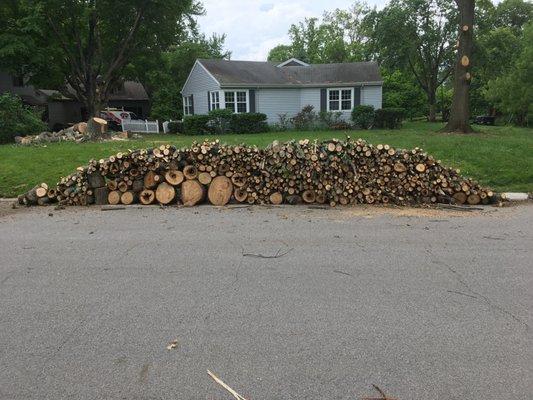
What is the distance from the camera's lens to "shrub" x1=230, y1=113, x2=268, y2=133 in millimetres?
26766

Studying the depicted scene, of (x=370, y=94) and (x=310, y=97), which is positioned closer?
(x=370, y=94)

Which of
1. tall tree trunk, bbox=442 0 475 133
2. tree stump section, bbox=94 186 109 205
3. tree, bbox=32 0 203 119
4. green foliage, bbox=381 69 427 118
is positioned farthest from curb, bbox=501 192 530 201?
green foliage, bbox=381 69 427 118

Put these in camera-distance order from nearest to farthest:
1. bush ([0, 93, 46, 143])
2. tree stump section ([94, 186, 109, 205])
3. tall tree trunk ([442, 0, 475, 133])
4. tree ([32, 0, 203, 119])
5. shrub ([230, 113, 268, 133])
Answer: tree stump section ([94, 186, 109, 205]) < tall tree trunk ([442, 0, 475, 133]) < bush ([0, 93, 46, 143]) < shrub ([230, 113, 268, 133]) < tree ([32, 0, 203, 119])

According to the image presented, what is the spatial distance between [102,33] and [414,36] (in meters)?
22.9

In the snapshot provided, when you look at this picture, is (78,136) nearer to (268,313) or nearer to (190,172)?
(190,172)

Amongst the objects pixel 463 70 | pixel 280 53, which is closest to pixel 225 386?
pixel 463 70

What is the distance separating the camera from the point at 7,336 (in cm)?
387

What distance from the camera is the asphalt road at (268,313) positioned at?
3.24 meters

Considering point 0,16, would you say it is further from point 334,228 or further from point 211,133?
point 334,228

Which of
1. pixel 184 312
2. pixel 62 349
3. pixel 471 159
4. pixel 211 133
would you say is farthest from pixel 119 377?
pixel 211 133

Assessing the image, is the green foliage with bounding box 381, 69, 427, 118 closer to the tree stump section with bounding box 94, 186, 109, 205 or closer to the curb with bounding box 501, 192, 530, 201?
the curb with bounding box 501, 192, 530, 201

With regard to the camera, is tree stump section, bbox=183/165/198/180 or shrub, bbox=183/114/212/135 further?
shrub, bbox=183/114/212/135

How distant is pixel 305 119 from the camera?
28922 millimetres

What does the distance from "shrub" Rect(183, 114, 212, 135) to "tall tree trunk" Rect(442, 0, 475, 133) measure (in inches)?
486
